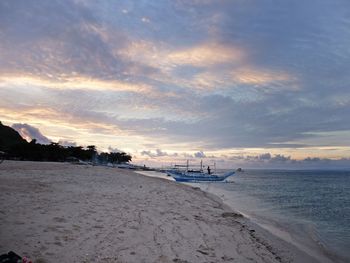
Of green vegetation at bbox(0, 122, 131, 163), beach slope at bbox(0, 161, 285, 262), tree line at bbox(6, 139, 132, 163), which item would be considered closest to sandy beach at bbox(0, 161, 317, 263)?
beach slope at bbox(0, 161, 285, 262)

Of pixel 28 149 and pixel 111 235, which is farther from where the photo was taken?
pixel 28 149

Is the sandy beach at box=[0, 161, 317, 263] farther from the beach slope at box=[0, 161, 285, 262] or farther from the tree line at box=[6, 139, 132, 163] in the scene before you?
the tree line at box=[6, 139, 132, 163]

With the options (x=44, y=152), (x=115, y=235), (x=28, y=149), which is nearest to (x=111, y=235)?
(x=115, y=235)

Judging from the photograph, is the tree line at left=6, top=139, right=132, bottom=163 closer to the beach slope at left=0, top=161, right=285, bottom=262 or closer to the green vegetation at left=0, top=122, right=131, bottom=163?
the green vegetation at left=0, top=122, right=131, bottom=163

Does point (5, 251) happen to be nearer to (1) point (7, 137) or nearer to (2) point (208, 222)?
(2) point (208, 222)

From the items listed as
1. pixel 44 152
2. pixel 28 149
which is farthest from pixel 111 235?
pixel 44 152

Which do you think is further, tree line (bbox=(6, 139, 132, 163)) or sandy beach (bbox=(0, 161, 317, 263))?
tree line (bbox=(6, 139, 132, 163))

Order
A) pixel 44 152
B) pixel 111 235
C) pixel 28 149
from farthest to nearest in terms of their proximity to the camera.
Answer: pixel 44 152 → pixel 28 149 → pixel 111 235

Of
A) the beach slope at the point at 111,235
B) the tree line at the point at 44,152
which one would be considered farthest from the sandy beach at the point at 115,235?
the tree line at the point at 44,152

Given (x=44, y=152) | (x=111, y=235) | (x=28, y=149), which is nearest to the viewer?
(x=111, y=235)

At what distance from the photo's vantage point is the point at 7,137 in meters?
96.3

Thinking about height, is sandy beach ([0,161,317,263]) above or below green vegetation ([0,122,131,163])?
below

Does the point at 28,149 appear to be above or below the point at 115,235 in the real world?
above

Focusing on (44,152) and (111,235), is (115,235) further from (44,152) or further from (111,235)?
(44,152)
